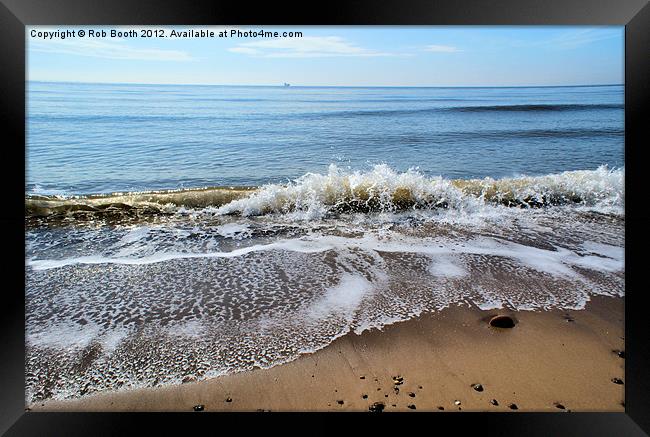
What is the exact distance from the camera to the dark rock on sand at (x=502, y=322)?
2.10 meters

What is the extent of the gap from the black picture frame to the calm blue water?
304 centimetres

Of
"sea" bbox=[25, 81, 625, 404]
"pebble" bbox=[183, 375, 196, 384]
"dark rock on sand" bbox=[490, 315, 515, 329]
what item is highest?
"sea" bbox=[25, 81, 625, 404]

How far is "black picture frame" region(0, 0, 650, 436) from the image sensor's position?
155 cm

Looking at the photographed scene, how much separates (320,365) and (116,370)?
82 cm

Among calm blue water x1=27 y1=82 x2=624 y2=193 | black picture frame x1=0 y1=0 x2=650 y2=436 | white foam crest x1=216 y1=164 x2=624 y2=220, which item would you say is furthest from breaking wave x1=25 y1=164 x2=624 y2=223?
black picture frame x1=0 y1=0 x2=650 y2=436

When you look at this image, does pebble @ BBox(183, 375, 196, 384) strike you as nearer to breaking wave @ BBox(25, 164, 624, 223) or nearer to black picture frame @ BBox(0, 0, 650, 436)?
black picture frame @ BBox(0, 0, 650, 436)

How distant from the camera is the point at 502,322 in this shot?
83.0 inches

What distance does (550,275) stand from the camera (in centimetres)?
263

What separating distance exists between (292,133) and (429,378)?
548cm

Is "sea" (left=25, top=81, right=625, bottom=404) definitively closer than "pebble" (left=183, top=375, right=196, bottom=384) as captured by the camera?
No

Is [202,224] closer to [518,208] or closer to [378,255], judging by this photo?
[378,255]
